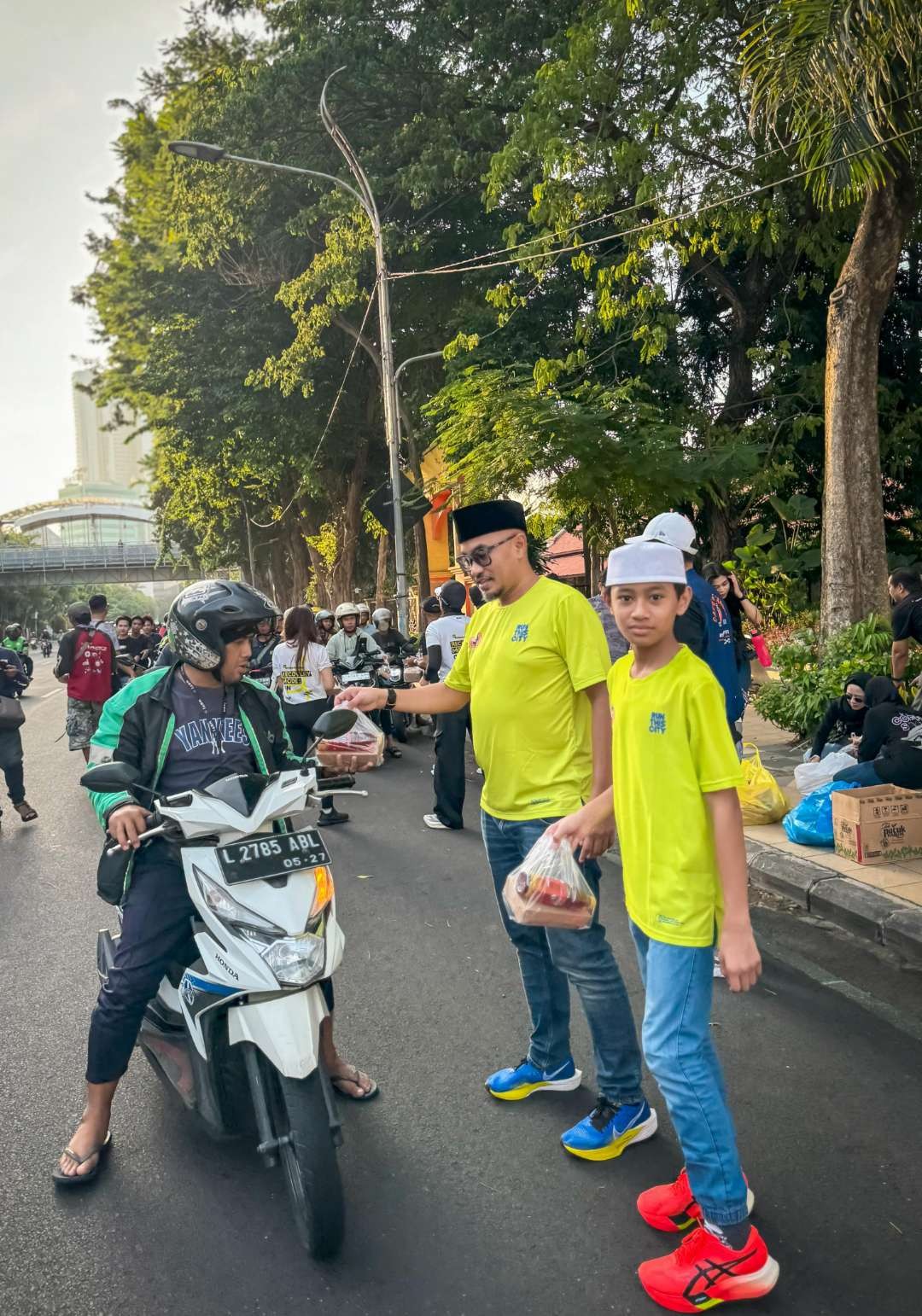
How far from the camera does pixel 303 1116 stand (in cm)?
270

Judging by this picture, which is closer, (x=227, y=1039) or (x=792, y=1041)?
(x=227, y=1039)

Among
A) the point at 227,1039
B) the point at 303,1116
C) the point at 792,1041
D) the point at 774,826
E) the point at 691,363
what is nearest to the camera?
the point at 303,1116

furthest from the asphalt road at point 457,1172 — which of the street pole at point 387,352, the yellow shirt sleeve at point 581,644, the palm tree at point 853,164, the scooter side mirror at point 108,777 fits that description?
the street pole at point 387,352

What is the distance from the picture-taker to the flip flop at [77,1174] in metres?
3.15

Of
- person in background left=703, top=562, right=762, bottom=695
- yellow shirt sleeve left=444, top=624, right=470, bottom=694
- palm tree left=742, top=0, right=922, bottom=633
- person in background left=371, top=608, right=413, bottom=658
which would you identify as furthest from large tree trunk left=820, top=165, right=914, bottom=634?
yellow shirt sleeve left=444, top=624, right=470, bottom=694

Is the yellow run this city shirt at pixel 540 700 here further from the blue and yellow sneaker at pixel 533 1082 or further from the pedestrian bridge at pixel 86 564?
the pedestrian bridge at pixel 86 564

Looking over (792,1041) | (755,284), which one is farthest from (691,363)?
(792,1041)

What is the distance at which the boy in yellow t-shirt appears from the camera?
8.24 feet

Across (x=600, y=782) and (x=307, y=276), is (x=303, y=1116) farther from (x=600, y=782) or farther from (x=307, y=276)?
(x=307, y=276)

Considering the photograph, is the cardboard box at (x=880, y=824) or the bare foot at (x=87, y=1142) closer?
the bare foot at (x=87, y=1142)

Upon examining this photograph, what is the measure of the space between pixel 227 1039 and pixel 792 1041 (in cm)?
218

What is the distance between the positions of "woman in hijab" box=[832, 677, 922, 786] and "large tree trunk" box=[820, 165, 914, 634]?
2899mm

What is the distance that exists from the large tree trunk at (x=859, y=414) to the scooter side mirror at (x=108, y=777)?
915 cm

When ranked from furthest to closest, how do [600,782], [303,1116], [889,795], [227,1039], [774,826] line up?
[774,826] → [889,795] → [600,782] → [227,1039] → [303,1116]
